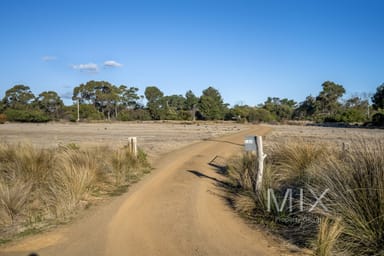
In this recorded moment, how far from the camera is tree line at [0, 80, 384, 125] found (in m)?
104

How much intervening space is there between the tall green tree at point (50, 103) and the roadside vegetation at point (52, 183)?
114 m

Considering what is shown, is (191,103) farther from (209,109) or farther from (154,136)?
(154,136)

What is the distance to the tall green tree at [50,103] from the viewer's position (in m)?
116

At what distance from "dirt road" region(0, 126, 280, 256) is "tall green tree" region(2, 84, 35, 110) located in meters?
123

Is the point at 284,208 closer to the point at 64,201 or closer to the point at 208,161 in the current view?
the point at 64,201

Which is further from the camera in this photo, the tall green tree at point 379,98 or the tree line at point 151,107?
the tree line at point 151,107

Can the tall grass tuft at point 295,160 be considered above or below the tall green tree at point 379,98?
below

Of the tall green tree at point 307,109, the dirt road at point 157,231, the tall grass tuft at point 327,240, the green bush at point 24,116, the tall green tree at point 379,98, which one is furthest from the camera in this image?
the tall green tree at point 307,109

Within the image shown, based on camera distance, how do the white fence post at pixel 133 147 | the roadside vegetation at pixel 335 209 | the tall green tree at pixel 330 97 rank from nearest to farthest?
the roadside vegetation at pixel 335 209
the white fence post at pixel 133 147
the tall green tree at pixel 330 97

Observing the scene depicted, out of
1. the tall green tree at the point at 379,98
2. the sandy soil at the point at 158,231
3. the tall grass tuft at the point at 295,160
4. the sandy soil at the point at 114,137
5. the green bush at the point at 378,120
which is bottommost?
the sandy soil at the point at 158,231

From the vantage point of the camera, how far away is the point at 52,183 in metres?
7.75

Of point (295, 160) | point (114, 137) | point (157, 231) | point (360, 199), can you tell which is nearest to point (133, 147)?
point (295, 160)

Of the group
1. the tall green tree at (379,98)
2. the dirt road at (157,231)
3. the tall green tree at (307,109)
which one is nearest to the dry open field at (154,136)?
the dirt road at (157,231)

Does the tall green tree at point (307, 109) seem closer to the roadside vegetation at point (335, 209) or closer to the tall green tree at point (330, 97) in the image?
the tall green tree at point (330, 97)
